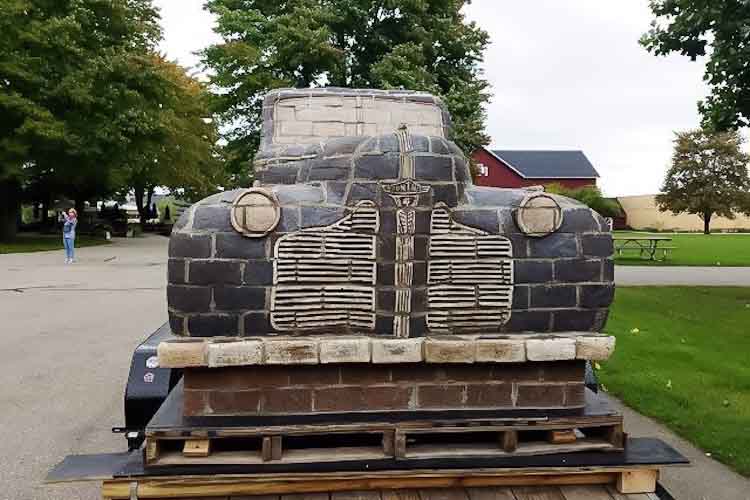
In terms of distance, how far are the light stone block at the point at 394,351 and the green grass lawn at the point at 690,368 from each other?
9.32 ft

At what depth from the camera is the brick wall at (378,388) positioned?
2949 millimetres

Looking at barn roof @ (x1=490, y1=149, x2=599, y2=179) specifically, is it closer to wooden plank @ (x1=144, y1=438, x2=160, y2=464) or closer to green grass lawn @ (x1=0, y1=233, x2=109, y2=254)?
green grass lawn @ (x1=0, y1=233, x2=109, y2=254)

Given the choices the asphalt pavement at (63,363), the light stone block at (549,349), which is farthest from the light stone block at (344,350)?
the asphalt pavement at (63,363)

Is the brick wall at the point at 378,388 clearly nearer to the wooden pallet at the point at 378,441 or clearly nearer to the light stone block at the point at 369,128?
the wooden pallet at the point at 378,441

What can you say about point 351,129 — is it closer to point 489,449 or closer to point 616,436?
point 489,449

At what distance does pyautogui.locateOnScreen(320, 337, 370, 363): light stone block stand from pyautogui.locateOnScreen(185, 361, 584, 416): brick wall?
0.11m

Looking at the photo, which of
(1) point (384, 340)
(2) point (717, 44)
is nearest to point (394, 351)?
(1) point (384, 340)

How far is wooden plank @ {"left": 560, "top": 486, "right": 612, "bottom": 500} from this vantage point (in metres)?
2.90

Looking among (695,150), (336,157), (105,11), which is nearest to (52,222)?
(105,11)

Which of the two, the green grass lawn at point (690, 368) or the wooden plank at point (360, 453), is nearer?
the wooden plank at point (360, 453)

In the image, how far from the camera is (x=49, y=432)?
4930 millimetres

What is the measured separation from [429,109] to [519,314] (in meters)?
3.01

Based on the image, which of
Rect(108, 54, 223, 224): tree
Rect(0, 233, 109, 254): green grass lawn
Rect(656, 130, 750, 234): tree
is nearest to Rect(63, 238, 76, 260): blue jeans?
Rect(0, 233, 109, 254): green grass lawn

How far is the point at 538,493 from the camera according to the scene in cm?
292
